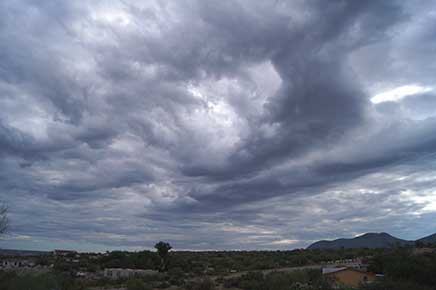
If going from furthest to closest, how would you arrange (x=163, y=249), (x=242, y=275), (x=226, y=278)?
1. (x=163, y=249)
2. (x=226, y=278)
3. (x=242, y=275)

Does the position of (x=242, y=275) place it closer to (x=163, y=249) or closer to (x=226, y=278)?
(x=226, y=278)

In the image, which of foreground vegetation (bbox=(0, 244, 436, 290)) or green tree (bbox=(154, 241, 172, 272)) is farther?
green tree (bbox=(154, 241, 172, 272))

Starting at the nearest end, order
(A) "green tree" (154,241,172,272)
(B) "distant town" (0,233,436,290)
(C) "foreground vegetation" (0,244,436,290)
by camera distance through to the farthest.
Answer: (C) "foreground vegetation" (0,244,436,290)
(B) "distant town" (0,233,436,290)
(A) "green tree" (154,241,172,272)

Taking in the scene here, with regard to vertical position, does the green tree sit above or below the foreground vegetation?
above

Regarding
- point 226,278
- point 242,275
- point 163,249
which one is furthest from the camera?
point 163,249

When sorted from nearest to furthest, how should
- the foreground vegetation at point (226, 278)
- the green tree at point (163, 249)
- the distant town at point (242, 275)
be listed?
1. the foreground vegetation at point (226, 278)
2. the distant town at point (242, 275)
3. the green tree at point (163, 249)

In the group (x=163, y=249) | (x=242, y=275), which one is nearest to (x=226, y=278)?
(x=242, y=275)

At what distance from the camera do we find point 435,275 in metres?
39.7

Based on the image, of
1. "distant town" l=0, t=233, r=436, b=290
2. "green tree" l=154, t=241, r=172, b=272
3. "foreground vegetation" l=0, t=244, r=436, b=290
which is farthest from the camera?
"green tree" l=154, t=241, r=172, b=272

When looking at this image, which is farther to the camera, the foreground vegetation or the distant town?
the distant town

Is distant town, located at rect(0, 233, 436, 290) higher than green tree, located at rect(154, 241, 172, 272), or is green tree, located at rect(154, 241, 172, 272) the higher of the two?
green tree, located at rect(154, 241, 172, 272)

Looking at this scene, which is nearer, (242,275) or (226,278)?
(242,275)

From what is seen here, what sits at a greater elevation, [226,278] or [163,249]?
[163,249]

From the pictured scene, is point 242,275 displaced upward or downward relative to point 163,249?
downward
